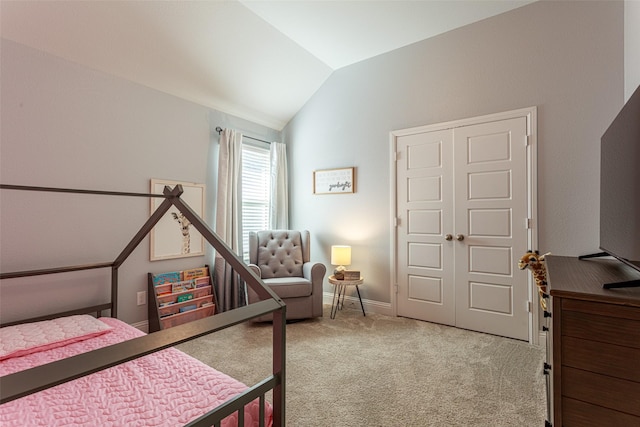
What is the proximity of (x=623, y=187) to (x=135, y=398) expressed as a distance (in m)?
2.18


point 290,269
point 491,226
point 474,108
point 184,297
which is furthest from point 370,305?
point 474,108

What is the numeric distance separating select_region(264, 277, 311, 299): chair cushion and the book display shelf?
0.70 metres

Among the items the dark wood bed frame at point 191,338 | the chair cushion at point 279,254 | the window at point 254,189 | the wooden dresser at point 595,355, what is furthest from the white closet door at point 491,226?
the dark wood bed frame at point 191,338

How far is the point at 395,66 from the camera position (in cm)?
342

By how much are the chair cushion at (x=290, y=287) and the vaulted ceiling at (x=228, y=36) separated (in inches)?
83.9

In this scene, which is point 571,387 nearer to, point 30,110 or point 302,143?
point 30,110

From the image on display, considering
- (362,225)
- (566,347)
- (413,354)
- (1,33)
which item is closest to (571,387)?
(566,347)

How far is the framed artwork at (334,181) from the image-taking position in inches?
146

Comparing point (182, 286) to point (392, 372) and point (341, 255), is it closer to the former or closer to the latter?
point (341, 255)

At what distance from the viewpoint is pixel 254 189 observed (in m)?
3.99

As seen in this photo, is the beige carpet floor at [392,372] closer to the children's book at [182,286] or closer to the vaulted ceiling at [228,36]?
the children's book at [182,286]

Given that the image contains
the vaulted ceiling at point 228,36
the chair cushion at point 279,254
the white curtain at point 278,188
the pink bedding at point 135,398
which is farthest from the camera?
the white curtain at point 278,188

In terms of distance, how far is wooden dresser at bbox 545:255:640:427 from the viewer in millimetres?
875

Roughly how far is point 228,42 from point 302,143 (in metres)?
1.58
